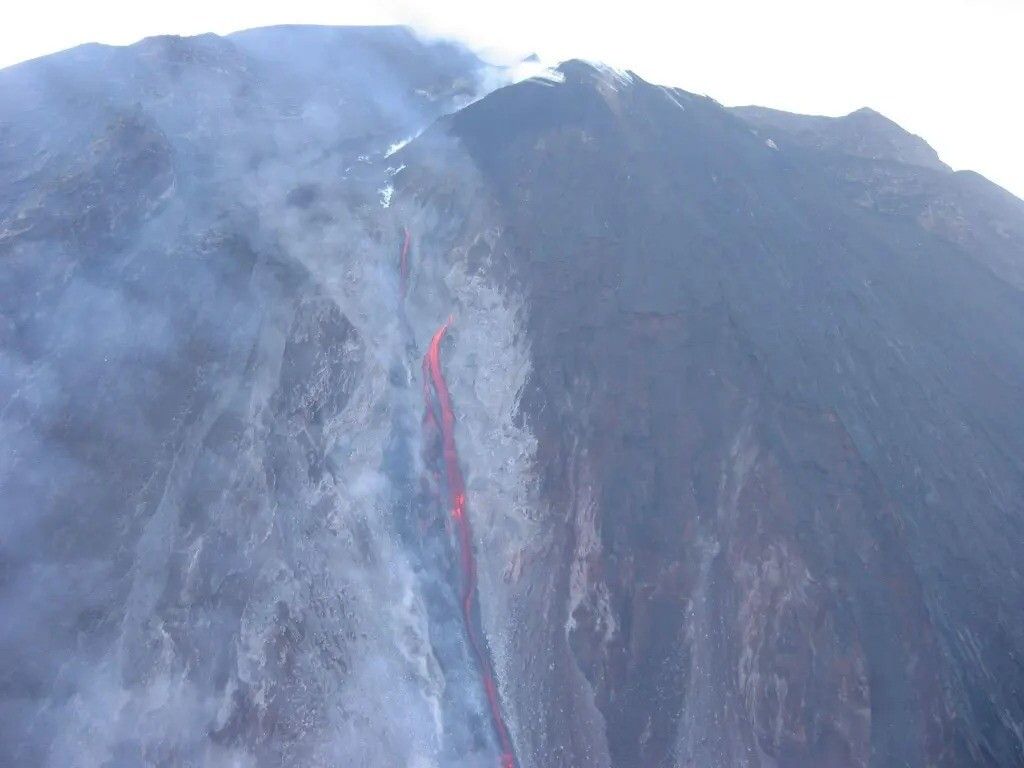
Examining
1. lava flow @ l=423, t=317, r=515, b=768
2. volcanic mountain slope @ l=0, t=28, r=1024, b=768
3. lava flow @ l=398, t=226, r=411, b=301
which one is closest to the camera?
volcanic mountain slope @ l=0, t=28, r=1024, b=768

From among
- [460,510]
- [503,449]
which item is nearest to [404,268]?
[503,449]

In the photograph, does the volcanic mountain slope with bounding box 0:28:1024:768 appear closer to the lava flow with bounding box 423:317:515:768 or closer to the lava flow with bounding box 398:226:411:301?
the lava flow with bounding box 423:317:515:768

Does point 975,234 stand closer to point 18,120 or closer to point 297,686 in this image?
point 297,686

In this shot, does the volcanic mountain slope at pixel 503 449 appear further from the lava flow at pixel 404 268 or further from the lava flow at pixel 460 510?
A: the lava flow at pixel 404 268

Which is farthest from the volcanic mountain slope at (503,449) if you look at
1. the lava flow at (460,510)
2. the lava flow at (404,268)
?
the lava flow at (404,268)

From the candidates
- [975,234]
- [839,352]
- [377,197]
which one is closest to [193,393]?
[377,197]

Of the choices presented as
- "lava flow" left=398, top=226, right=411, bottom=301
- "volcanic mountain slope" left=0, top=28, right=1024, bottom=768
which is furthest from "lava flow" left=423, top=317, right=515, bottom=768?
"lava flow" left=398, top=226, right=411, bottom=301
